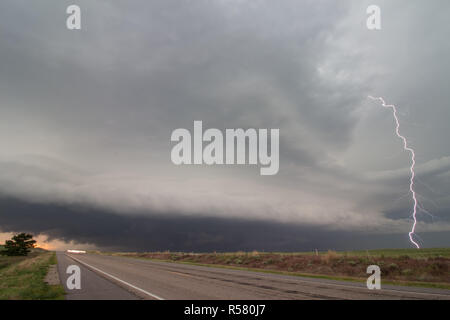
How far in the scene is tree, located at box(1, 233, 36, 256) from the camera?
100m

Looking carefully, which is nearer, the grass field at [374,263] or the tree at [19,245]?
the grass field at [374,263]

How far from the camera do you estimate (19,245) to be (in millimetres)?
105188

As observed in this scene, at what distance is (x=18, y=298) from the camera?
12.1m

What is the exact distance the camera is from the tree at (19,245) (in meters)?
100

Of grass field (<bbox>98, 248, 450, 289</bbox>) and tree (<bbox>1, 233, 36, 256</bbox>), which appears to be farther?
tree (<bbox>1, 233, 36, 256</bbox>)

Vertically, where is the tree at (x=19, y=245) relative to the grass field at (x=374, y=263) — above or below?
below

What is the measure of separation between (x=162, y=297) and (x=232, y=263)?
29.3m

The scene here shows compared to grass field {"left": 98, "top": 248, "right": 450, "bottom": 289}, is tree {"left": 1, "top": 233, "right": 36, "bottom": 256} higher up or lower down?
lower down

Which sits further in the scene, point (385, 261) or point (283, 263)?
point (283, 263)
